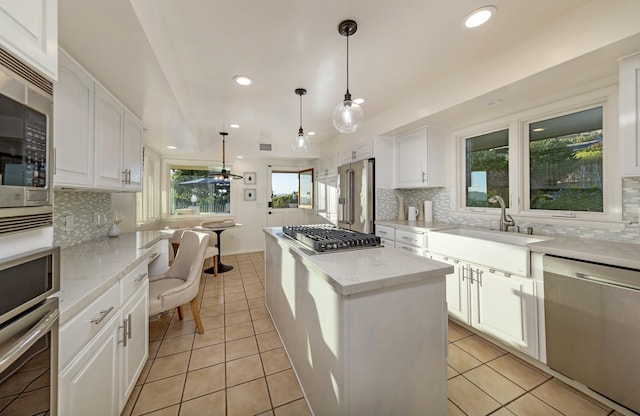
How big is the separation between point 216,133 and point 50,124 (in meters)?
3.70

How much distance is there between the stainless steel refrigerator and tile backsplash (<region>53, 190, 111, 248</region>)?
3.07m

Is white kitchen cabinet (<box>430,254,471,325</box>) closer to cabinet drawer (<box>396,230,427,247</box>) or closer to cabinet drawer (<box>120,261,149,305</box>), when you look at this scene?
cabinet drawer (<box>396,230,427,247</box>)

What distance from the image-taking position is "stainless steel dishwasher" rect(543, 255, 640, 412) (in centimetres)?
132

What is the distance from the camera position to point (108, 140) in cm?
191

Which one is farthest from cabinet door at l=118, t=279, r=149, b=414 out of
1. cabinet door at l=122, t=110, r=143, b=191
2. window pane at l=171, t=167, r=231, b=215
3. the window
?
the window

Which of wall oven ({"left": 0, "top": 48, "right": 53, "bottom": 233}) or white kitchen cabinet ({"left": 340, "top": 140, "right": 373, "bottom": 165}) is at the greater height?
white kitchen cabinet ({"left": 340, "top": 140, "right": 373, "bottom": 165})

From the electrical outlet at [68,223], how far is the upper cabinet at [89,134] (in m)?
0.40

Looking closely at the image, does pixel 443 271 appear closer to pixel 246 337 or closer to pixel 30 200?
pixel 30 200

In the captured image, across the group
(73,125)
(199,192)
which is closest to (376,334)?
(73,125)

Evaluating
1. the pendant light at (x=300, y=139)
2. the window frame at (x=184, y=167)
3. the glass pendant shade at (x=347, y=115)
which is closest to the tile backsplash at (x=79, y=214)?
the pendant light at (x=300, y=139)

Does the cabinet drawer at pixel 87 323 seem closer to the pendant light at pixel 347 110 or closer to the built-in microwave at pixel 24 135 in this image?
the built-in microwave at pixel 24 135

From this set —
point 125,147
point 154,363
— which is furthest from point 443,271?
point 125,147

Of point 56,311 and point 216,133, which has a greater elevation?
point 216,133

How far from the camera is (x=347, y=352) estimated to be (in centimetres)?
103
